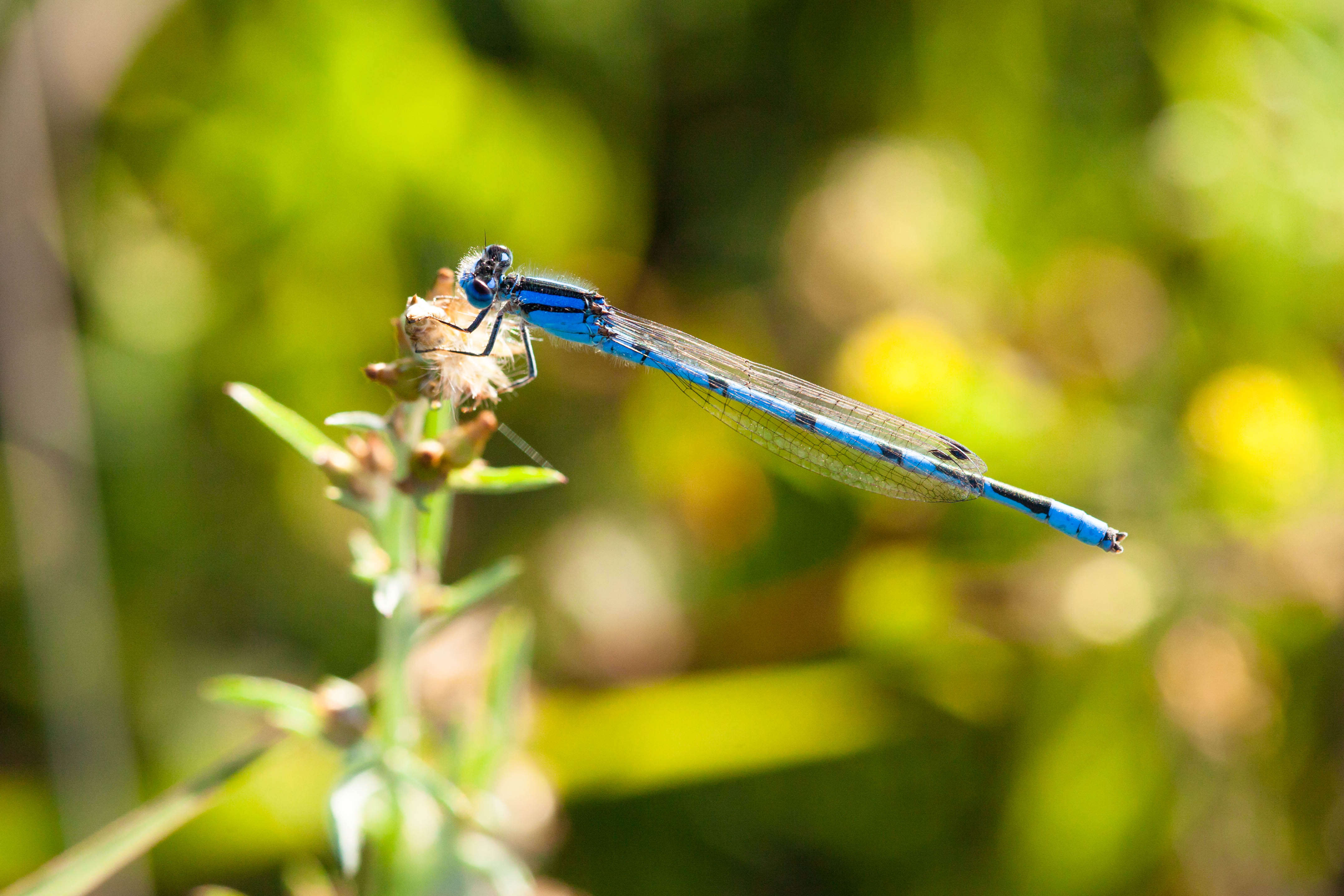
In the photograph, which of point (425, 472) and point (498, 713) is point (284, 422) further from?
point (498, 713)

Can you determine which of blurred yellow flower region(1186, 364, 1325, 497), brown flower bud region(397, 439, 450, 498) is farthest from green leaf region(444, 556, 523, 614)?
blurred yellow flower region(1186, 364, 1325, 497)

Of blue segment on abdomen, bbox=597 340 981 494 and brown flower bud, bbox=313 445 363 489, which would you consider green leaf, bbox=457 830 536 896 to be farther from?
blue segment on abdomen, bbox=597 340 981 494

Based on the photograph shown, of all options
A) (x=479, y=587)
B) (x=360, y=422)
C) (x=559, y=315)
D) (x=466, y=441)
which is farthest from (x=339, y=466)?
(x=559, y=315)

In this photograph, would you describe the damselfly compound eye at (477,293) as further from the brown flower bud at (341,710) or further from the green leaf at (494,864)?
the green leaf at (494,864)

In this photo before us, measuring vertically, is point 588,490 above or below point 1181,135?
below

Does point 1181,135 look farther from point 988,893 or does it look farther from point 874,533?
point 988,893

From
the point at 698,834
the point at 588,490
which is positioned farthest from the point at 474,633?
the point at 698,834
